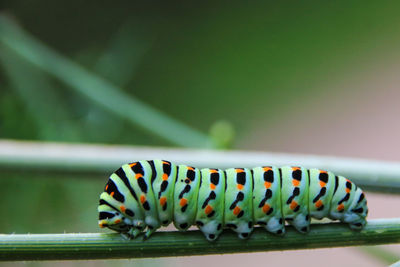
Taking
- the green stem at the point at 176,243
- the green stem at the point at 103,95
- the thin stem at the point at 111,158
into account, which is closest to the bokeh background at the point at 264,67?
the green stem at the point at 103,95

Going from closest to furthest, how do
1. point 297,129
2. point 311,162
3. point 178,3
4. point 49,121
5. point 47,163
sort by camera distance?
point 311,162 < point 47,163 < point 49,121 < point 297,129 < point 178,3

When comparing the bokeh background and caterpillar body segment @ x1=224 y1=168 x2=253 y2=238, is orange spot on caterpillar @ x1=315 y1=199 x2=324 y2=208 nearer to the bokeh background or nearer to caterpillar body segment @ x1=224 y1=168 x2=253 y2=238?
caterpillar body segment @ x1=224 y1=168 x2=253 y2=238

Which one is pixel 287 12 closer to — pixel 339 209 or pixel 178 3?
pixel 178 3

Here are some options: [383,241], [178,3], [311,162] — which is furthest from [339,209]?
[178,3]

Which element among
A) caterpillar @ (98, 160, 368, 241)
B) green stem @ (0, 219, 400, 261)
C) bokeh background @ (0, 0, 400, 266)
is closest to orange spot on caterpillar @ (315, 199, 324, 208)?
caterpillar @ (98, 160, 368, 241)

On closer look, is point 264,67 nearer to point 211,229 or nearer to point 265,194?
point 265,194

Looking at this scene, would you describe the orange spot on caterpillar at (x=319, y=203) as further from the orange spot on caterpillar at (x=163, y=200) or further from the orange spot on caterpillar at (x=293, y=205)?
the orange spot on caterpillar at (x=163, y=200)
